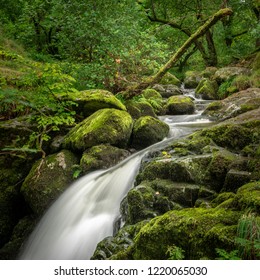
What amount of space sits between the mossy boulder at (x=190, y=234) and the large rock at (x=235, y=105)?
487 centimetres

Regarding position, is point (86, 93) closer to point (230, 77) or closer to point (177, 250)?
point (177, 250)

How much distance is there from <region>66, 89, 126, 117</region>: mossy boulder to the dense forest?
0.09ft

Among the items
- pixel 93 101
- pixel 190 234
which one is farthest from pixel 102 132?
pixel 190 234

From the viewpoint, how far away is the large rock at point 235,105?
7199 millimetres

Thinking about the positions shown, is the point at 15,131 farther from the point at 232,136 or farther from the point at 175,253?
the point at 175,253

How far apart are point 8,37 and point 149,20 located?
802cm

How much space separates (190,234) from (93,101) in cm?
511

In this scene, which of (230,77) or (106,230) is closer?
(106,230)

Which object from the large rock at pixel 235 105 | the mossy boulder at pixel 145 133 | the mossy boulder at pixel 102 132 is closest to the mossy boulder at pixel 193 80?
the large rock at pixel 235 105

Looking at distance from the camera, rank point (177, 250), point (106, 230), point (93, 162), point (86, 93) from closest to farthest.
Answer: point (177, 250) < point (106, 230) < point (93, 162) < point (86, 93)

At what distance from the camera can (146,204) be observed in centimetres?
388

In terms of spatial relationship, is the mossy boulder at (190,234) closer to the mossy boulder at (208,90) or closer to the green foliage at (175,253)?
the green foliage at (175,253)

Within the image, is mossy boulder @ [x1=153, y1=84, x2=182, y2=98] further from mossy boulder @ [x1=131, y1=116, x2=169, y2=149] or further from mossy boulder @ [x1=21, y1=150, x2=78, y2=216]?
mossy boulder @ [x1=21, y1=150, x2=78, y2=216]

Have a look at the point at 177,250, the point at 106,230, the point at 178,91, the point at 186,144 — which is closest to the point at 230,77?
the point at 178,91
